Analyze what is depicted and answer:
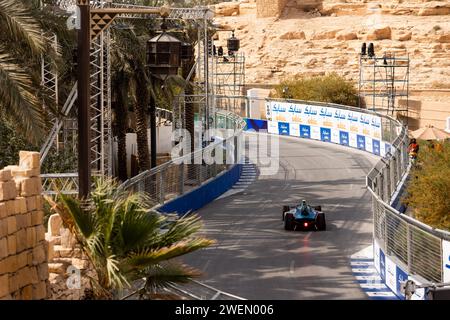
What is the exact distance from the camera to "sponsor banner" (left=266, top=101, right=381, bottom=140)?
49688 millimetres

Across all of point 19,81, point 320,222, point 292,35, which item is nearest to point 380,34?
point 292,35

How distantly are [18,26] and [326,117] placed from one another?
37.6 m

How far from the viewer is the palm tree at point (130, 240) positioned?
12.9m

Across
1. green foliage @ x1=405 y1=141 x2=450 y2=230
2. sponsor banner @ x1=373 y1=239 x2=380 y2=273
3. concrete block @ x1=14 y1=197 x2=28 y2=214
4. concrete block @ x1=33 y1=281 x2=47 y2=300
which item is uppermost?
concrete block @ x1=14 y1=197 x2=28 y2=214

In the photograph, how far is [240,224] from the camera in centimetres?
3181

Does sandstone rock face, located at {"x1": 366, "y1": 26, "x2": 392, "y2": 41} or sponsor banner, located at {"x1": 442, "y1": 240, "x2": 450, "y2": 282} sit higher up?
sandstone rock face, located at {"x1": 366, "y1": 26, "x2": 392, "y2": 41}

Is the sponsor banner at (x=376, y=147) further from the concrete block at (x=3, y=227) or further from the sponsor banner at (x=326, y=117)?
the concrete block at (x=3, y=227)

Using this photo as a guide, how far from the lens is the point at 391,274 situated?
2241 centimetres

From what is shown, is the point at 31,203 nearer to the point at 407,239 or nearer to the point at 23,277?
the point at 23,277

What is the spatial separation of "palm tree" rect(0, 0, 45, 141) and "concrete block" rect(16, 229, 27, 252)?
444 centimetres

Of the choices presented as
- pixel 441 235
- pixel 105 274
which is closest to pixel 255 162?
pixel 441 235

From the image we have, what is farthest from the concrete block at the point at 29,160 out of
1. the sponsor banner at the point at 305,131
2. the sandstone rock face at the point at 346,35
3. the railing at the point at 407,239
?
the sandstone rock face at the point at 346,35

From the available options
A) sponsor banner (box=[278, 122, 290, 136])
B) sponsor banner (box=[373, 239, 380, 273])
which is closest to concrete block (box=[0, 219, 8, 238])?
sponsor banner (box=[373, 239, 380, 273])

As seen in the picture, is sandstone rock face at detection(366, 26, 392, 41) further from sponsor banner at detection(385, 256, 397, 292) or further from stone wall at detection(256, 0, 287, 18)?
sponsor banner at detection(385, 256, 397, 292)
